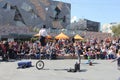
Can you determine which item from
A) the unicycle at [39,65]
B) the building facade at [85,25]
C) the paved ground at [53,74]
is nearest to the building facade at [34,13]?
the building facade at [85,25]

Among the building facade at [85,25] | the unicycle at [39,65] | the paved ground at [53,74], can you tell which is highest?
the building facade at [85,25]

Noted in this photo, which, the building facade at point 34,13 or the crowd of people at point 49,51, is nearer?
the crowd of people at point 49,51

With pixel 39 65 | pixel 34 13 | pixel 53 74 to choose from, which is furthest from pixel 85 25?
pixel 53 74

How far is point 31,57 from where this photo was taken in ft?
96.8

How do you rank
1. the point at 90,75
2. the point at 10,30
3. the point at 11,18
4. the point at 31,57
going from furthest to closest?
the point at 11,18
the point at 10,30
the point at 31,57
the point at 90,75

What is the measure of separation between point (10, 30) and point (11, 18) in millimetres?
13517

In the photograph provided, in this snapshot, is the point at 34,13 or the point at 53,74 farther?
the point at 34,13

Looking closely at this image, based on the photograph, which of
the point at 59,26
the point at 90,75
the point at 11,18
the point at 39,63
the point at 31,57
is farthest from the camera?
the point at 59,26

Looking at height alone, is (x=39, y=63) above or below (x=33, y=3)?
below

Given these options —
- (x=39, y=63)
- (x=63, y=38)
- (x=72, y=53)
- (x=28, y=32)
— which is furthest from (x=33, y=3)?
(x=39, y=63)

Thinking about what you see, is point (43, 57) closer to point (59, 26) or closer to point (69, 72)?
point (69, 72)

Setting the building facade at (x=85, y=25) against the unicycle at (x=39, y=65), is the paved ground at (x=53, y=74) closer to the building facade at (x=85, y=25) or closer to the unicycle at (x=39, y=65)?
the unicycle at (x=39, y=65)

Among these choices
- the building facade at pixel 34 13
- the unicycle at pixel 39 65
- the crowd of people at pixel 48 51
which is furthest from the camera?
the building facade at pixel 34 13

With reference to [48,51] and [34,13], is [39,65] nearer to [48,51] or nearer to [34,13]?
[48,51]
